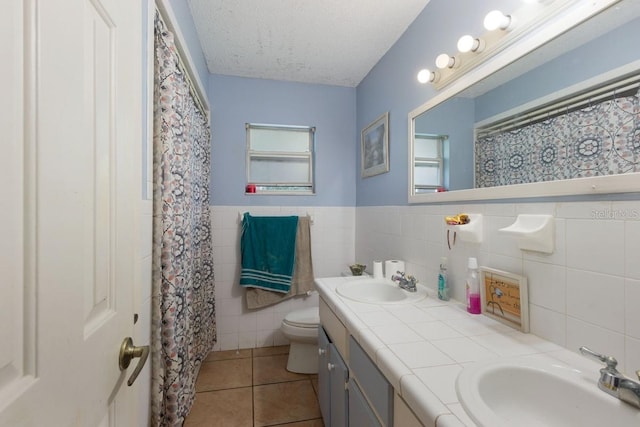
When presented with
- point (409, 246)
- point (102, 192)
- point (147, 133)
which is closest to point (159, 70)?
point (147, 133)

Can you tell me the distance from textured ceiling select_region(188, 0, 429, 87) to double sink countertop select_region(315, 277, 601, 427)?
1588 millimetres

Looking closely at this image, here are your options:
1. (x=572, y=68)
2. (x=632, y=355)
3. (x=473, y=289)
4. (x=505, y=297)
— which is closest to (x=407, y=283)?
(x=473, y=289)

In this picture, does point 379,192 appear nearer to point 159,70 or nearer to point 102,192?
point 159,70

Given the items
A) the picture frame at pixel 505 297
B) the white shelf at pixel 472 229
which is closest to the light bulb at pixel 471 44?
the white shelf at pixel 472 229

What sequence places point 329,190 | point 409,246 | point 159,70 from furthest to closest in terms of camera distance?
1. point 329,190
2. point 409,246
3. point 159,70

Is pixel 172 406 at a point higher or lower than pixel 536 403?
lower

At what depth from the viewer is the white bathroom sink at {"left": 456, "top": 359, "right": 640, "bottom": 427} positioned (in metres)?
0.62

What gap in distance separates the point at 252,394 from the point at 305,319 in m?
0.56

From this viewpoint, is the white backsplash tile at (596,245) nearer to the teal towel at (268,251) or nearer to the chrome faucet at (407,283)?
the chrome faucet at (407,283)

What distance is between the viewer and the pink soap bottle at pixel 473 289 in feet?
3.69

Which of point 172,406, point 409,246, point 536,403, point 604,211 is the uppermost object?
point 604,211

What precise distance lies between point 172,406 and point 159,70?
1.39m

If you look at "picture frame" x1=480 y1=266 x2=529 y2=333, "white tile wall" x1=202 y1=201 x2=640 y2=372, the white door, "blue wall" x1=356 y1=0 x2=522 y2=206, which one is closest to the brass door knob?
the white door

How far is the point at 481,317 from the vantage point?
1091mm
